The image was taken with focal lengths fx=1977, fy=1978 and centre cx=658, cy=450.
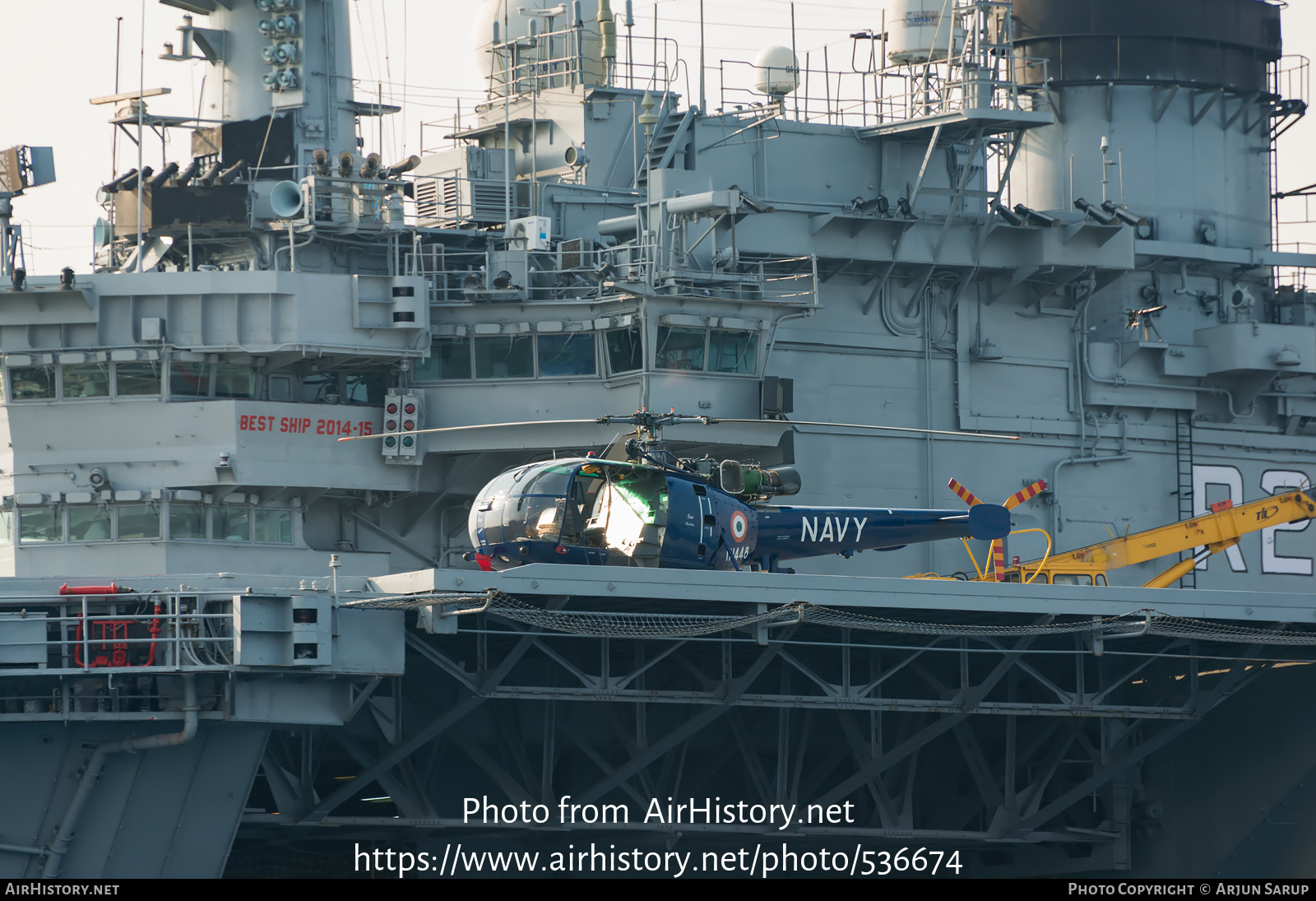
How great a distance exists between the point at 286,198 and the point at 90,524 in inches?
256

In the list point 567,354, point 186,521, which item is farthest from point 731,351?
point 186,521

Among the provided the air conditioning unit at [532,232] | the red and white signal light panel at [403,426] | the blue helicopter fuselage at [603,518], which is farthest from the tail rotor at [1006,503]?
the red and white signal light panel at [403,426]

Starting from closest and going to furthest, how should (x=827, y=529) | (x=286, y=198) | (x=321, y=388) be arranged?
(x=827, y=529) → (x=286, y=198) → (x=321, y=388)

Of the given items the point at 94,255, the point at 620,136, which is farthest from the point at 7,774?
the point at 620,136

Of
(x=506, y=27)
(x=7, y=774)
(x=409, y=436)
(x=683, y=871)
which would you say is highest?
(x=506, y=27)

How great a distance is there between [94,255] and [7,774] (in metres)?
12.8

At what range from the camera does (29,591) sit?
2575 cm

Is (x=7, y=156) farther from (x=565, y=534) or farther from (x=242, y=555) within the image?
(x=565, y=534)

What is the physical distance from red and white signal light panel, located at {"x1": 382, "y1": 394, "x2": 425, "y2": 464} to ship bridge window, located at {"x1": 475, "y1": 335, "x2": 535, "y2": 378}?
56.9 inches

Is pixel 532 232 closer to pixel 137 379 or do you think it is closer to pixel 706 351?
pixel 706 351

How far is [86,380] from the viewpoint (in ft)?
108

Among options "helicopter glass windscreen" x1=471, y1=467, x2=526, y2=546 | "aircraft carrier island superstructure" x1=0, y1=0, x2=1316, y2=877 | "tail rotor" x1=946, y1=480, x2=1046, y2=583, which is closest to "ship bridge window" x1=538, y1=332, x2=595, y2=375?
"aircraft carrier island superstructure" x1=0, y1=0, x2=1316, y2=877

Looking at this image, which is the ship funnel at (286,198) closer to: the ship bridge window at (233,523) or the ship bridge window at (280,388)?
the ship bridge window at (280,388)

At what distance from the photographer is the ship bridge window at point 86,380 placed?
32969 mm
